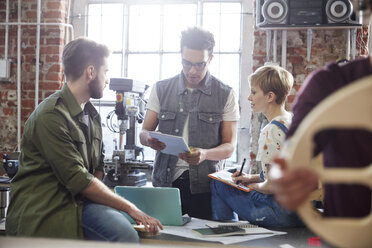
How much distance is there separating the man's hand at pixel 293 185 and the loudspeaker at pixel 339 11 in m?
3.20

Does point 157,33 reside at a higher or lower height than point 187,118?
higher

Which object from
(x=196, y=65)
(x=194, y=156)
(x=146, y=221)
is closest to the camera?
(x=146, y=221)

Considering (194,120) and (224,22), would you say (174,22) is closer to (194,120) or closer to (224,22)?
(224,22)

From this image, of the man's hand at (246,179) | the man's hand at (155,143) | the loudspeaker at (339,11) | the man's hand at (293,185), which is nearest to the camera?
the man's hand at (293,185)

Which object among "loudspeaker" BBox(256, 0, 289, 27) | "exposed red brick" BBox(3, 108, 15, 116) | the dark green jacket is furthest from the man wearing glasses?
"exposed red brick" BBox(3, 108, 15, 116)

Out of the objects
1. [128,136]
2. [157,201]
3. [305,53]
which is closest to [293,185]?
[157,201]

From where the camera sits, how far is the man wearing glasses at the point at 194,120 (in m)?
2.53

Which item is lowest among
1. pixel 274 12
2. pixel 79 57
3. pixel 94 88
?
pixel 94 88

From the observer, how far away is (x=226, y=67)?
169 inches

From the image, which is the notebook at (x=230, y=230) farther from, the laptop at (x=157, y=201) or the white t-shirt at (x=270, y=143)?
the white t-shirt at (x=270, y=143)

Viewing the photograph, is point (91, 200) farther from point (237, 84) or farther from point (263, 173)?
point (237, 84)

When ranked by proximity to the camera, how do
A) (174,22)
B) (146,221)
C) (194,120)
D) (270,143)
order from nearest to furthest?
(146,221) → (270,143) → (194,120) → (174,22)

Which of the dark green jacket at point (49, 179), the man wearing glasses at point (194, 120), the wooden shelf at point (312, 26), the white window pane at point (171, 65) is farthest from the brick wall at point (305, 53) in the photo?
the dark green jacket at point (49, 179)

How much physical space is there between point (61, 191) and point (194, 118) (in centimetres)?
101
